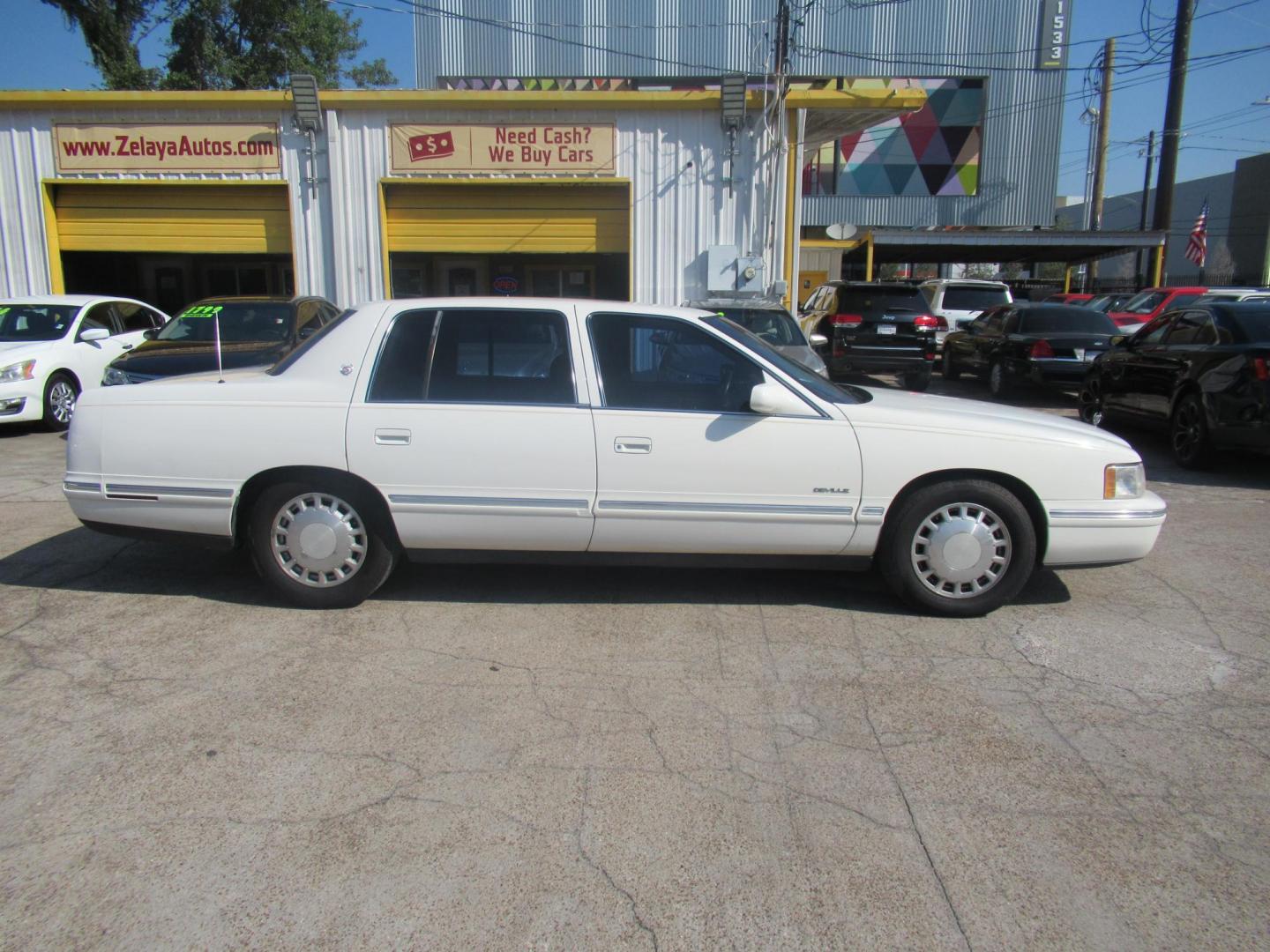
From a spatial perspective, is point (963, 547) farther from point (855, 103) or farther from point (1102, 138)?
point (1102, 138)

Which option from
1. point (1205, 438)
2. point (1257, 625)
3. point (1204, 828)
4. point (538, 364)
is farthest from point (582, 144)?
point (1204, 828)

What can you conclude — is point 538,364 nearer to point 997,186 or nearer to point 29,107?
point 29,107

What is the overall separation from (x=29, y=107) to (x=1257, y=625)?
1764cm

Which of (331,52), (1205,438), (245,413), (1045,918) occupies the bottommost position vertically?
(1045,918)

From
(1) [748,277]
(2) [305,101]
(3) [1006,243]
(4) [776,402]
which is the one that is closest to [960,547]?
(4) [776,402]

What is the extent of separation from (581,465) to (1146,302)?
20638mm

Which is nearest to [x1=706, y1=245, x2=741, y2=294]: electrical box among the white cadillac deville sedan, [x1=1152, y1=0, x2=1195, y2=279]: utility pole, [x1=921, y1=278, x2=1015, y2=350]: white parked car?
[x1=921, y1=278, x2=1015, y2=350]: white parked car

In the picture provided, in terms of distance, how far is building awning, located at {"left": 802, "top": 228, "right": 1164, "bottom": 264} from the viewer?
24.6 m

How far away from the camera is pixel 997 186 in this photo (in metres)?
33.7

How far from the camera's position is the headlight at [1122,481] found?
16.0 ft

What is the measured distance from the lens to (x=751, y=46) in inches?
1275

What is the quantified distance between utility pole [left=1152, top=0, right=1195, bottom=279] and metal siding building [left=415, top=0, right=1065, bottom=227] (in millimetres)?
7525

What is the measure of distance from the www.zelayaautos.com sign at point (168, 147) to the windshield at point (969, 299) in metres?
13.2

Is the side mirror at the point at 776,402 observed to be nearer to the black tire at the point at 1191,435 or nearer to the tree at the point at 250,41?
the black tire at the point at 1191,435
